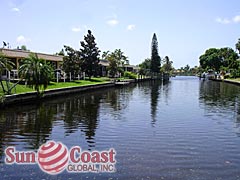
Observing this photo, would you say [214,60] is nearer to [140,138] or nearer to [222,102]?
[222,102]

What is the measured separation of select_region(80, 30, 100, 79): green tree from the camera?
180 ft

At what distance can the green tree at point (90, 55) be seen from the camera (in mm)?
54719

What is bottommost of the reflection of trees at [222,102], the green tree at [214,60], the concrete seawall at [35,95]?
the reflection of trees at [222,102]

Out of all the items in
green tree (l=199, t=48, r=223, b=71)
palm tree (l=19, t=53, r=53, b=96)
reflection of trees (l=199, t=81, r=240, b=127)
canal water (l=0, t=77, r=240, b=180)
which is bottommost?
canal water (l=0, t=77, r=240, b=180)

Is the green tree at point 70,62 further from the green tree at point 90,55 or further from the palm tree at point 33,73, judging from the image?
the palm tree at point 33,73

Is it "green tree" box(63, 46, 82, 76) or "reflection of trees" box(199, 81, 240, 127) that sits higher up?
"green tree" box(63, 46, 82, 76)

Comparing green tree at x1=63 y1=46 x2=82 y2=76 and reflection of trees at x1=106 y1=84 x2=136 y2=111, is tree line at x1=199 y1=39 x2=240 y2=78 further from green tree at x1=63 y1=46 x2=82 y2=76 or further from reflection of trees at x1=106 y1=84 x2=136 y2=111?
reflection of trees at x1=106 y1=84 x2=136 y2=111

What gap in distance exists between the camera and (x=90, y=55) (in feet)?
184

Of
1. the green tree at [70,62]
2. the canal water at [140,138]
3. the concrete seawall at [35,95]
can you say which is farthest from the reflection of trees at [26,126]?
the green tree at [70,62]

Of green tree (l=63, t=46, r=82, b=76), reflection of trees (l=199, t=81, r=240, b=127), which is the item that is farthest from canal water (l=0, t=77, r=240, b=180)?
green tree (l=63, t=46, r=82, b=76)

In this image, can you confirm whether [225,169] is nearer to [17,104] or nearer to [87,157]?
[87,157]

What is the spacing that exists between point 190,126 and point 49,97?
17182 mm

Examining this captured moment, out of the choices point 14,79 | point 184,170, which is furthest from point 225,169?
point 14,79

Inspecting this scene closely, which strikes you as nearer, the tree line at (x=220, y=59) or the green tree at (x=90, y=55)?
the green tree at (x=90, y=55)
